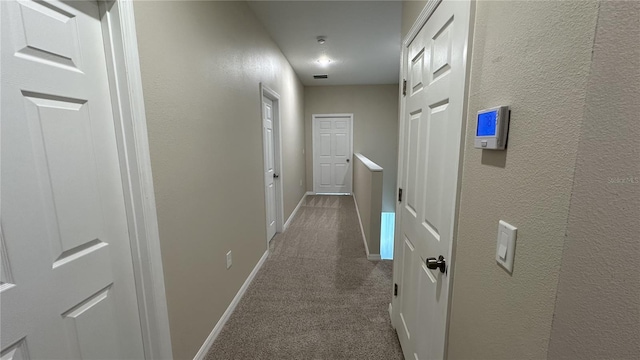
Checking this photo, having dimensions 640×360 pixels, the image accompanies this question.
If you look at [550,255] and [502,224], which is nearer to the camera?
[550,255]

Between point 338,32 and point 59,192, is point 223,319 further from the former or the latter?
point 338,32

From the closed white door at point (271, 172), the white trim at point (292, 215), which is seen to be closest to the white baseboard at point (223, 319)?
the closed white door at point (271, 172)

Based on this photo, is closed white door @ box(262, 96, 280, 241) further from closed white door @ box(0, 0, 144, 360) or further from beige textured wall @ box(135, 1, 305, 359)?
closed white door @ box(0, 0, 144, 360)

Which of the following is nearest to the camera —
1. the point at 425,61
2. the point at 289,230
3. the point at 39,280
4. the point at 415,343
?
the point at 39,280

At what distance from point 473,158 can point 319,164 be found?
5309 millimetres

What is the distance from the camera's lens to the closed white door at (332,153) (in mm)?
5855

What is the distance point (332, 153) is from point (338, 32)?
10.8 feet

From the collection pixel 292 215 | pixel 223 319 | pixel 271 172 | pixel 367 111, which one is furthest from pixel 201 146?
pixel 367 111

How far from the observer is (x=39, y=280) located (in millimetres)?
756

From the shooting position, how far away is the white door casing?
2.28ft

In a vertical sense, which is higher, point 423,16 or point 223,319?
point 423,16

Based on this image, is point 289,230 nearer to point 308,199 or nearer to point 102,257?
point 308,199

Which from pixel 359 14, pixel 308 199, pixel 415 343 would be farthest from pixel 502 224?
pixel 308 199

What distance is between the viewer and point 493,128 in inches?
25.4
